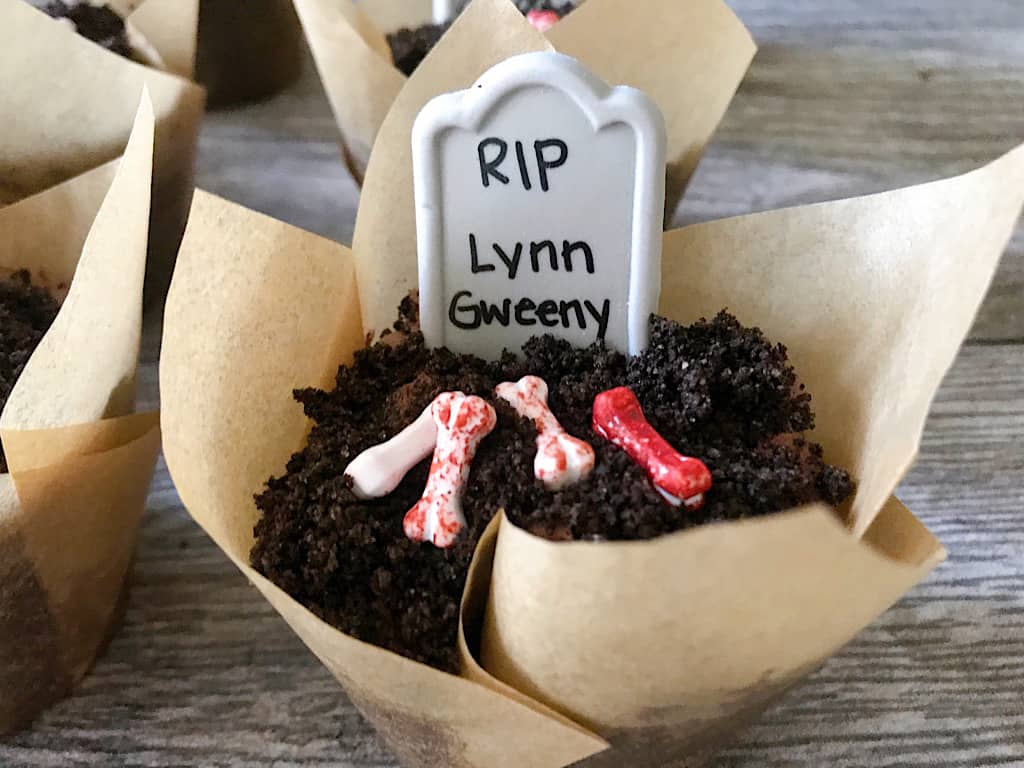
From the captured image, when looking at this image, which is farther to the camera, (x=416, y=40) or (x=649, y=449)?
(x=416, y=40)

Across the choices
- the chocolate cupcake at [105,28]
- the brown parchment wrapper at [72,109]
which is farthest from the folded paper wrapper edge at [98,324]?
the chocolate cupcake at [105,28]

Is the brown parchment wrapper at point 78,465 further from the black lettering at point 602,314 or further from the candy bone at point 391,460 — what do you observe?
the black lettering at point 602,314

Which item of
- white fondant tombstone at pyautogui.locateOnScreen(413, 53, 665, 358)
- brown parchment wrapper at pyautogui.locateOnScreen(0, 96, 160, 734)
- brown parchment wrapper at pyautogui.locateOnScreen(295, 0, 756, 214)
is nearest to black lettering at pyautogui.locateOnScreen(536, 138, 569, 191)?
white fondant tombstone at pyautogui.locateOnScreen(413, 53, 665, 358)

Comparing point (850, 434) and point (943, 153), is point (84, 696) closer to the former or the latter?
point (850, 434)

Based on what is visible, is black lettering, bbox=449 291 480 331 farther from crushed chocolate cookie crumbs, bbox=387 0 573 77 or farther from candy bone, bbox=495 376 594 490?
crushed chocolate cookie crumbs, bbox=387 0 573 77

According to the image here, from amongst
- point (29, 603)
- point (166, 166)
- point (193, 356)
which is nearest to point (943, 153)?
point (166, 166)

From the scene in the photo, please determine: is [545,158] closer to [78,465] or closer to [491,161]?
[491,161]

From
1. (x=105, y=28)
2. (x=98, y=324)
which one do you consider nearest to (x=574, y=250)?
(x=98, y=324)
